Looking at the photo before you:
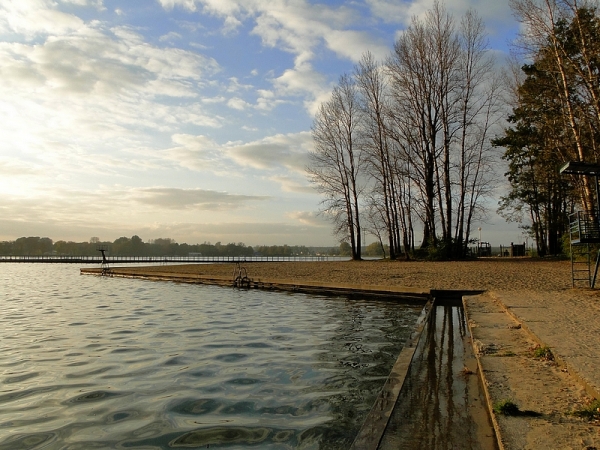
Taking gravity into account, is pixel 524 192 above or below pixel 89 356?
above

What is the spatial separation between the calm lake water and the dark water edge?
1.55 ft

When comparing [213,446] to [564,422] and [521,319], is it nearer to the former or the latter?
[564,422]

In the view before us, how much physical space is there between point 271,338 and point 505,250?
4343 centimetres

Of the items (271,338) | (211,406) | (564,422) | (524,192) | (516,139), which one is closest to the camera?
(564,422)

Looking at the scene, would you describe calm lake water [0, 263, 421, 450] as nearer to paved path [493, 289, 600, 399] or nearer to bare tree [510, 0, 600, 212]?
paved path [493, 289, 600, 399]

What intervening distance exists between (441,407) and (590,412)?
3.73ft

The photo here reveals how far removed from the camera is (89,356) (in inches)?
278

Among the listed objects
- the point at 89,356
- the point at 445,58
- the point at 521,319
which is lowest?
the point at 89,356

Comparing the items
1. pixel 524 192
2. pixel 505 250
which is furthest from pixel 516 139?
pixel 505 250

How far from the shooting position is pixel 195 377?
225 inches

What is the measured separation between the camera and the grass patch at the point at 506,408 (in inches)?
131

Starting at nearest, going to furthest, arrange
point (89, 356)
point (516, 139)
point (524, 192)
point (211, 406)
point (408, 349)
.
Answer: point (211, 406) → point (408, 349) → point (89, 356) → point (516, 139) → point (524, 192)

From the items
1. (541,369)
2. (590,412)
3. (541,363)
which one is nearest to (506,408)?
(590,412)

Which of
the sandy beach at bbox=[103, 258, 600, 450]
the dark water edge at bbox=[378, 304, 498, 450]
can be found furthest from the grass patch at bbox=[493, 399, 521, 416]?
the dark water edge at bbox=[378, 304, 498, 450]
